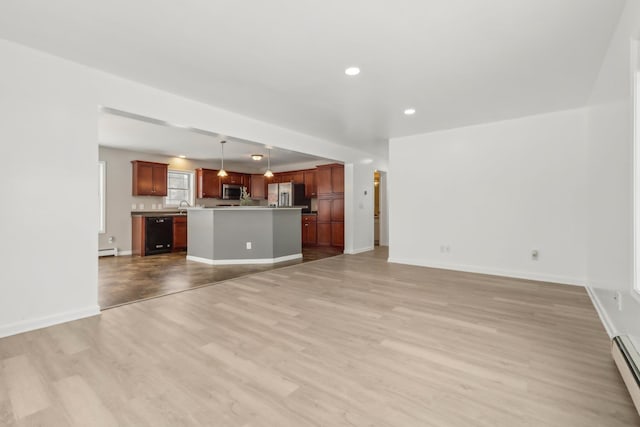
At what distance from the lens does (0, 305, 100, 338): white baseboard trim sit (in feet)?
7.99

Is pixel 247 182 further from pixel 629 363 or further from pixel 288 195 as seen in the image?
pixel 629 363

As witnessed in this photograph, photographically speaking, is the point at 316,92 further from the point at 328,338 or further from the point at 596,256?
the point at 596,256

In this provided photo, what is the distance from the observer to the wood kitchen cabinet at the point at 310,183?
8758 mm

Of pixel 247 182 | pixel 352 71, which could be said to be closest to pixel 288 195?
pixel 247 182

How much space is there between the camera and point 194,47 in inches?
100

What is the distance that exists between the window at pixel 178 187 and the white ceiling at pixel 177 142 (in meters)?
0.59

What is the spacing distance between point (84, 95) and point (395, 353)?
3638 mm

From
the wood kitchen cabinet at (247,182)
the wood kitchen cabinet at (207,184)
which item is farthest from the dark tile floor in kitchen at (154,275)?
the wood kitchen cabinet at (247,182)

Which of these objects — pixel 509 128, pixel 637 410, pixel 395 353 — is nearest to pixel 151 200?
pixel 395 353

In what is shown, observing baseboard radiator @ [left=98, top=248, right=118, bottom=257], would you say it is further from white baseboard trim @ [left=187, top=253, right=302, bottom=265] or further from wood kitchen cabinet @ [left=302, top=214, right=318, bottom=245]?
wood kitchen cabinet @ [left=302, top=214, right=318, bottom=245]

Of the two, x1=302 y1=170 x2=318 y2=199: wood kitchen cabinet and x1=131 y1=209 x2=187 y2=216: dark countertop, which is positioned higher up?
x1=302 y1=170 x2=318 y2=199: wood kitchen cabinet

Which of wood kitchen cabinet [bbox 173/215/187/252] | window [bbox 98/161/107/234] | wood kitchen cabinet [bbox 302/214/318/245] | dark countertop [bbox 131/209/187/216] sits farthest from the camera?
wood kitchen cabinet [bbox 302/214/318/245]

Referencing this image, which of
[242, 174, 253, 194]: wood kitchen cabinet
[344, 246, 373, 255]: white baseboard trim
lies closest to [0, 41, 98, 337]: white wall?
[344, 246, 373, 255]: white baseboard trim

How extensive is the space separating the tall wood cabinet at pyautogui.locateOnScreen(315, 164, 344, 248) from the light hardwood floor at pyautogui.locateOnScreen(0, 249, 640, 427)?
4389 mm
